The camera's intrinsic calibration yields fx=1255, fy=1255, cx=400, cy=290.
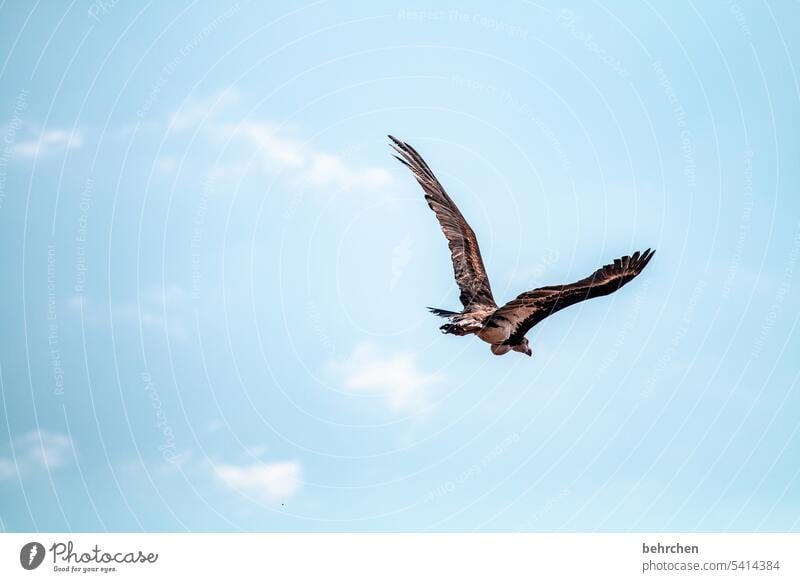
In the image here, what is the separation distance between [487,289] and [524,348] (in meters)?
2.96

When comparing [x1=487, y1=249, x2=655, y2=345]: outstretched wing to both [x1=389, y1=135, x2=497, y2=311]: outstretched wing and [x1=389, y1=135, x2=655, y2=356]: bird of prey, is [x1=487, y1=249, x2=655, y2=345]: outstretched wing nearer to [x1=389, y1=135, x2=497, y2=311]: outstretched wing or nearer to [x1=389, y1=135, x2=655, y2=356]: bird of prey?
[x1=389, y1=135, x2=655, y2=356]: bird of prey

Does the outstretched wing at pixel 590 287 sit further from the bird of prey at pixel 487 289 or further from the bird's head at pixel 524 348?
the bird's head at pixel 524 348

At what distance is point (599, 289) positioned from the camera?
35.6 metres

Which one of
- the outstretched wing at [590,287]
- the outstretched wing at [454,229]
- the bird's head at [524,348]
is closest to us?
the outstretched wing at [590,287]

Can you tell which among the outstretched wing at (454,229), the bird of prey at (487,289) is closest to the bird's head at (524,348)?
the bird of prey at (487,289)

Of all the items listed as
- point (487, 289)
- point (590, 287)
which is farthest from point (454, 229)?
point (590, 287)

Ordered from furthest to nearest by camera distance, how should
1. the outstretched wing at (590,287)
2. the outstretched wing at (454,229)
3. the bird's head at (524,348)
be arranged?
the outstretched wing at (454,229) → the bird's head at (524,348) → the outstretched wing at (590,287)

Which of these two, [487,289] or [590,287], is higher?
[487,289]

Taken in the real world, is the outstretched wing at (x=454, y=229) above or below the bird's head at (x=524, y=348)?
above

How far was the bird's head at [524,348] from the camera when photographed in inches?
1569

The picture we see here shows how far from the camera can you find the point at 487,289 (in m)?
42.1

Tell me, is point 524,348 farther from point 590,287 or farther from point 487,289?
point 590,287
